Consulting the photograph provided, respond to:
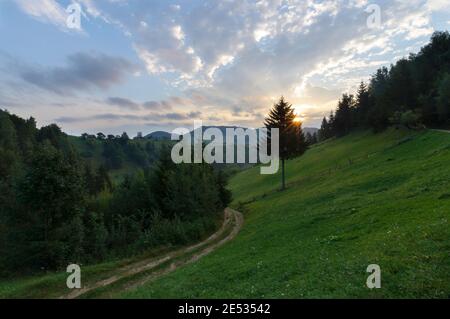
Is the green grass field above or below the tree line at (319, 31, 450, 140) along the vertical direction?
below

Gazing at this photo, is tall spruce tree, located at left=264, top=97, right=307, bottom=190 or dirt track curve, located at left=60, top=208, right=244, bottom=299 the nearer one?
dirt track curve, located at left=60, top=208, right=244, bottom=299

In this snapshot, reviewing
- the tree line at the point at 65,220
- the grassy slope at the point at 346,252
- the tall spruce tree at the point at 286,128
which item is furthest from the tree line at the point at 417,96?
the tree line at the point at 65,220

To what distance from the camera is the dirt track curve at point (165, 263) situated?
1988cm

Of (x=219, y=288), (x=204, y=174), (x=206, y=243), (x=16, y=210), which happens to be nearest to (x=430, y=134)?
(x=204, y=174)

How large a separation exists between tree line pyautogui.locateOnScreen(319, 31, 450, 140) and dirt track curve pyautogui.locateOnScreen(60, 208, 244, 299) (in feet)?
175

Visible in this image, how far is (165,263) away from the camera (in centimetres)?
2467

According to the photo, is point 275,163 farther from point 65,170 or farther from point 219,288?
point 219,288

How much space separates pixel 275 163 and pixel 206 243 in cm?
5173

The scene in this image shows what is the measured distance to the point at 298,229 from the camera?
2473 centimetres

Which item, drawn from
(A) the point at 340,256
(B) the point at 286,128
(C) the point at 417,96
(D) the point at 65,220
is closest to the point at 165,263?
(D) the point at 65,220

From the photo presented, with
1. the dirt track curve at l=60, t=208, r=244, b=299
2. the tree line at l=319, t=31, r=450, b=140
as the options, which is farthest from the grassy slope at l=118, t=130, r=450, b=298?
the tree line at l=319, t=31, r=450, b=140

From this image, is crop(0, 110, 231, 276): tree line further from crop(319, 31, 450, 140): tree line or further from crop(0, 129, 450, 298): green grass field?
crop(319, 31, 450, 140): tree line

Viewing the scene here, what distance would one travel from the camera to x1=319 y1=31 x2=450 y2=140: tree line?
6675cm

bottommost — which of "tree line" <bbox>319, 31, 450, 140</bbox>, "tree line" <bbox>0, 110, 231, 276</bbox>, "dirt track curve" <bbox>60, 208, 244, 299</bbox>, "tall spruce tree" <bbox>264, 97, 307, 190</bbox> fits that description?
"dirt track curve" <bbox>60, 208, 244, 299</bbox>
